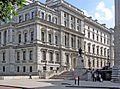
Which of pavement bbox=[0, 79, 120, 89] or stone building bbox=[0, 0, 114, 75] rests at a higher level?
stone building bbox=[0, 0, 114, 75]

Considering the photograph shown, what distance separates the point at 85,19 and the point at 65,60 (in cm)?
2072

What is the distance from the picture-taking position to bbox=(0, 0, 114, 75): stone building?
205 ft

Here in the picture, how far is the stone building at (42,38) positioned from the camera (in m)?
62.4

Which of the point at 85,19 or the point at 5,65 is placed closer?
the point at 5,65

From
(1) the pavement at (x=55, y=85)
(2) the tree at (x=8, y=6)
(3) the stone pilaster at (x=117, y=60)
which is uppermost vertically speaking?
(2) the tree at (x=8, y=6)

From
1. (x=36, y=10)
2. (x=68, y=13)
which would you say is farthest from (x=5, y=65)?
(x=68, y=13)

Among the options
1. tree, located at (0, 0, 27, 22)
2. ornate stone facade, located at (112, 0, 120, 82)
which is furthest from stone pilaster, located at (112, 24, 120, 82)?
tree, located at (0, 0, 27, 22)

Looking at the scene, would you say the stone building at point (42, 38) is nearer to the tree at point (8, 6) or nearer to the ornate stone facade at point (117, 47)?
the ornate stone facade at point (117, 47)

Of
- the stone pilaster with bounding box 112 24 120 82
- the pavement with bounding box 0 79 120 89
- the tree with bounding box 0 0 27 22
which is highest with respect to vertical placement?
the tree with bounding box 0 0 27 22

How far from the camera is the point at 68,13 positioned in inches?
2901

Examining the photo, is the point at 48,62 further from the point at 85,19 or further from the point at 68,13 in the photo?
the point at 85,19

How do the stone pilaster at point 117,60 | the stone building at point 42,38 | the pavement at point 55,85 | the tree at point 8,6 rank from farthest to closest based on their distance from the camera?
1. the stone building at point 42,38
2. the stone pilaster at point 117,60
3. the pavement at point 55,85
4. the tree at point 8,6

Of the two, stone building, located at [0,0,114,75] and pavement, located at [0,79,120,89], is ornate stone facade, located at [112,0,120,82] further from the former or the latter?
stone building, located at [0,0,114,75]

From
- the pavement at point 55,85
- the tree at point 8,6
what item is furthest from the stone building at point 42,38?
the tree at point 8,6
